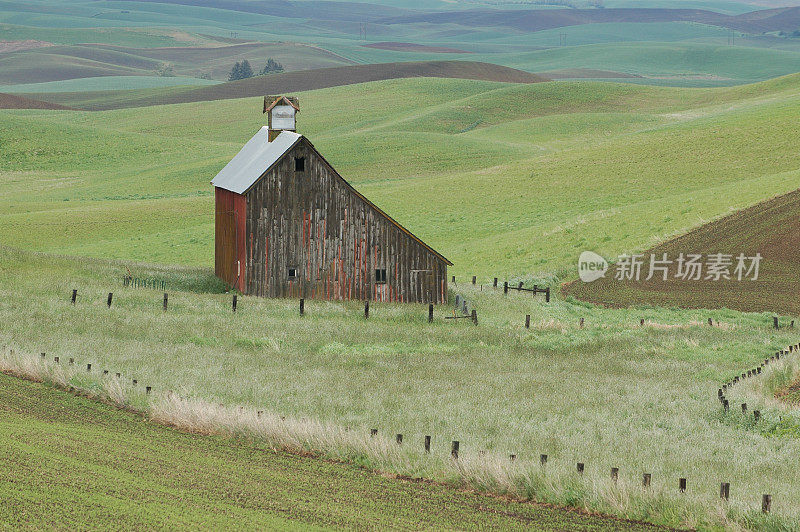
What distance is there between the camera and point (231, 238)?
135ft

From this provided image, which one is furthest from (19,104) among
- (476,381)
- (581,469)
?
(581,469)

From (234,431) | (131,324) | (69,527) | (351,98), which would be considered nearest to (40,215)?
(131,324)

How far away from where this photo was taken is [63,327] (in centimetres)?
2536

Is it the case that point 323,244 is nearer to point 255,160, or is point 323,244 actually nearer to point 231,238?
point 231,238

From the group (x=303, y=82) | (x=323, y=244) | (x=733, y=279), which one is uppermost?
(x=303, y=82)

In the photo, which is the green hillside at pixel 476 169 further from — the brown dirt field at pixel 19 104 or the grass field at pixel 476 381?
the brown dirt field at pixel 19 104

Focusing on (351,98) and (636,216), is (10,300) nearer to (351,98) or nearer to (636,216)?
(636,216)

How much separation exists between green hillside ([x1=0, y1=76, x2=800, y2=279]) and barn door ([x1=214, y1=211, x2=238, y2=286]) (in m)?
10.7

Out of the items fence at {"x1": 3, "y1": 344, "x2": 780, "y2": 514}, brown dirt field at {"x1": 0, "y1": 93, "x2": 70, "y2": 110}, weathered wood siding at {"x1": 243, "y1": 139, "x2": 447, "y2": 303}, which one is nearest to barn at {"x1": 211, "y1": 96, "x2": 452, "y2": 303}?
weathered wood siding at {"x1": 243, "y1": 139, "x2": 447, "y2": 303}

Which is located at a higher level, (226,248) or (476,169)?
(476,169)

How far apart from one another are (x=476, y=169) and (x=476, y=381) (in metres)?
70.0

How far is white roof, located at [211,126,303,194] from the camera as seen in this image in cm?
3859

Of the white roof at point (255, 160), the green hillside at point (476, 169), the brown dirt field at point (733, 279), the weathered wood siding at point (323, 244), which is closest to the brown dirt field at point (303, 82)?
the green hillside at point (476, 169)

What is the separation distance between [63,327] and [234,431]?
475 inches
